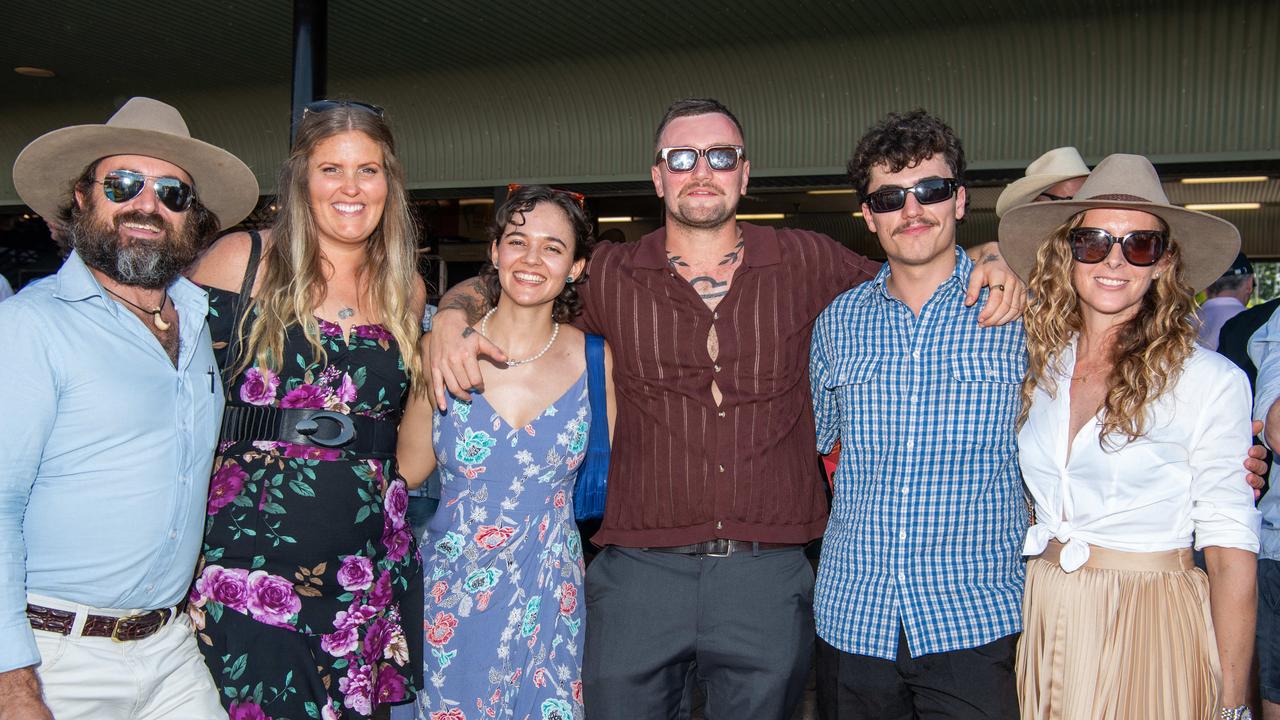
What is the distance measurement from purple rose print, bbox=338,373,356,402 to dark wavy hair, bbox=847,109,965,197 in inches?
61.7

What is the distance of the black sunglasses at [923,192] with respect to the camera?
2.84 metres

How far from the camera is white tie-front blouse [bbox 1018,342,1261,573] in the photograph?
95.7 inches

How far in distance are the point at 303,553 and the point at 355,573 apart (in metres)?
0.16

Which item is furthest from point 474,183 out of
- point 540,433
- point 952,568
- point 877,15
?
point 952,568

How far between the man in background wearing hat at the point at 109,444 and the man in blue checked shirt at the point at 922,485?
1.71 metres

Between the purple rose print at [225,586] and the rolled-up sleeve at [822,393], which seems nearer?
the purple rose print at [225,586]

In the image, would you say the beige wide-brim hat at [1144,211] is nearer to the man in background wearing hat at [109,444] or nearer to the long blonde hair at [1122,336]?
the long blonde hair at [1122,336]

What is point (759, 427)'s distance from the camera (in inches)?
117

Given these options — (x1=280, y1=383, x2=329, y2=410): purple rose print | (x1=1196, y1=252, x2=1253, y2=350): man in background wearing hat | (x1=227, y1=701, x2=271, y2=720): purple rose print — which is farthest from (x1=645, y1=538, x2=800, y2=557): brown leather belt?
(x1=1196, y1=252, x2=1253, y2=350): man in background wearing hat

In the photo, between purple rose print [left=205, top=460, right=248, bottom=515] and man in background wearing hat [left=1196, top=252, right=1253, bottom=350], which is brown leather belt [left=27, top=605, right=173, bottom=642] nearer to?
purple rose print [left=205, top=460, right=248, bottom=515]

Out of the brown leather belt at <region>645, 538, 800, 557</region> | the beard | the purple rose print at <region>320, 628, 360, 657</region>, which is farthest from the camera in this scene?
the brown leather belt at <region>645, 538, 800, 557</region>

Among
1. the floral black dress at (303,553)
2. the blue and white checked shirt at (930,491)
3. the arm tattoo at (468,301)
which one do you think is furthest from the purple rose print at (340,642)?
the blue and white checked shirt at (930,491)

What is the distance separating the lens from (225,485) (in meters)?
2.54

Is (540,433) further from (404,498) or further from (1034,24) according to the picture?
(1034,24)
